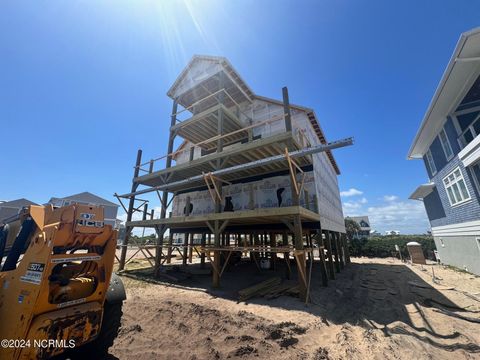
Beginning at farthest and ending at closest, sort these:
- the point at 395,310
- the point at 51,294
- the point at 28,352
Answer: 1. the point at 395,310
2. the point at 51,294
3. the point at 28,352

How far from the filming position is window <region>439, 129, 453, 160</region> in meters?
14.4

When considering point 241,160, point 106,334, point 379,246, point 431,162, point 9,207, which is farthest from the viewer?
point 9,207

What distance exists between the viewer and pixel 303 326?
607 centimetres

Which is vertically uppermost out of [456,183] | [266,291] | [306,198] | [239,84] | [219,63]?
[219,63]

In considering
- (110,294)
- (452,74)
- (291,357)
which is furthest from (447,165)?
(110,294)

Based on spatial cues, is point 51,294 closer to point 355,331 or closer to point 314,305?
point 355,331

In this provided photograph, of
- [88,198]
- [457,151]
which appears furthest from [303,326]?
[88,198]

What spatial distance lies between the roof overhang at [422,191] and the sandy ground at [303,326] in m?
10.6

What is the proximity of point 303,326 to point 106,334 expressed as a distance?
5044mm

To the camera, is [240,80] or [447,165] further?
[240,80]

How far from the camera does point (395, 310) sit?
777cm

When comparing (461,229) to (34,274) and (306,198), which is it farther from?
(34,274)

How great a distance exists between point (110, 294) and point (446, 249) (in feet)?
78.0

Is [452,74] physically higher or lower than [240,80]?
lower
